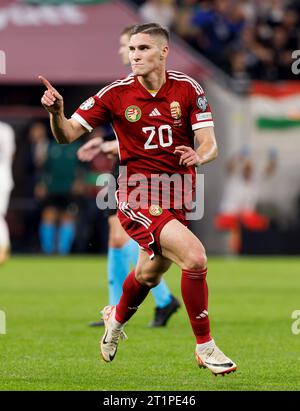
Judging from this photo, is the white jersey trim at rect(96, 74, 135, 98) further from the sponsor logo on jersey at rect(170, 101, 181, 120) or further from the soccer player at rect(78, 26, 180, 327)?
the soccer player at rect(78, 26, 180, 327)

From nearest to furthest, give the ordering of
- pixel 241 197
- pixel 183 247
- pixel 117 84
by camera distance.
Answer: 1. pixel 183 247
2. pixel 117 84
3. pixel 241 197

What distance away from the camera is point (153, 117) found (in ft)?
25.5

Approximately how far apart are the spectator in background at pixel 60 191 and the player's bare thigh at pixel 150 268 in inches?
560

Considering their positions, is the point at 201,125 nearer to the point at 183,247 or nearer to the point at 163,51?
the point at 163,51

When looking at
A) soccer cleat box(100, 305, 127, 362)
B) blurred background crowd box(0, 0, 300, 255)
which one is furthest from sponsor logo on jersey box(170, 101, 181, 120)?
blurred background crowd box(0, 0, 300, 255)

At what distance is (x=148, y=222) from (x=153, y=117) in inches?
27.3

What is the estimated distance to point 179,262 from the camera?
7430mm

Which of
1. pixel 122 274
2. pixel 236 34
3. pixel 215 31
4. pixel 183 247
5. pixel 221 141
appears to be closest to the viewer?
pixel 183 247

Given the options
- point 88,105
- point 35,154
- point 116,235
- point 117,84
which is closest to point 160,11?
point 35,154

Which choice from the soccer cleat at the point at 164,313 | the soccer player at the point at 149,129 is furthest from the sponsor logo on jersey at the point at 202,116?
the soccer cleat at the point at 164,313

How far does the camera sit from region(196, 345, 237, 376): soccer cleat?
23.8 ft

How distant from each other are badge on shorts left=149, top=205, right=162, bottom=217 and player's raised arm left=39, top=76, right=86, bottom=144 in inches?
26.5

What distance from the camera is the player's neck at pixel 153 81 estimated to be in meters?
7.80

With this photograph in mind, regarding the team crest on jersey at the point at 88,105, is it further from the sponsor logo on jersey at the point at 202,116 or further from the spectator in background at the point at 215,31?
the spectator in background at the point at 215,31
